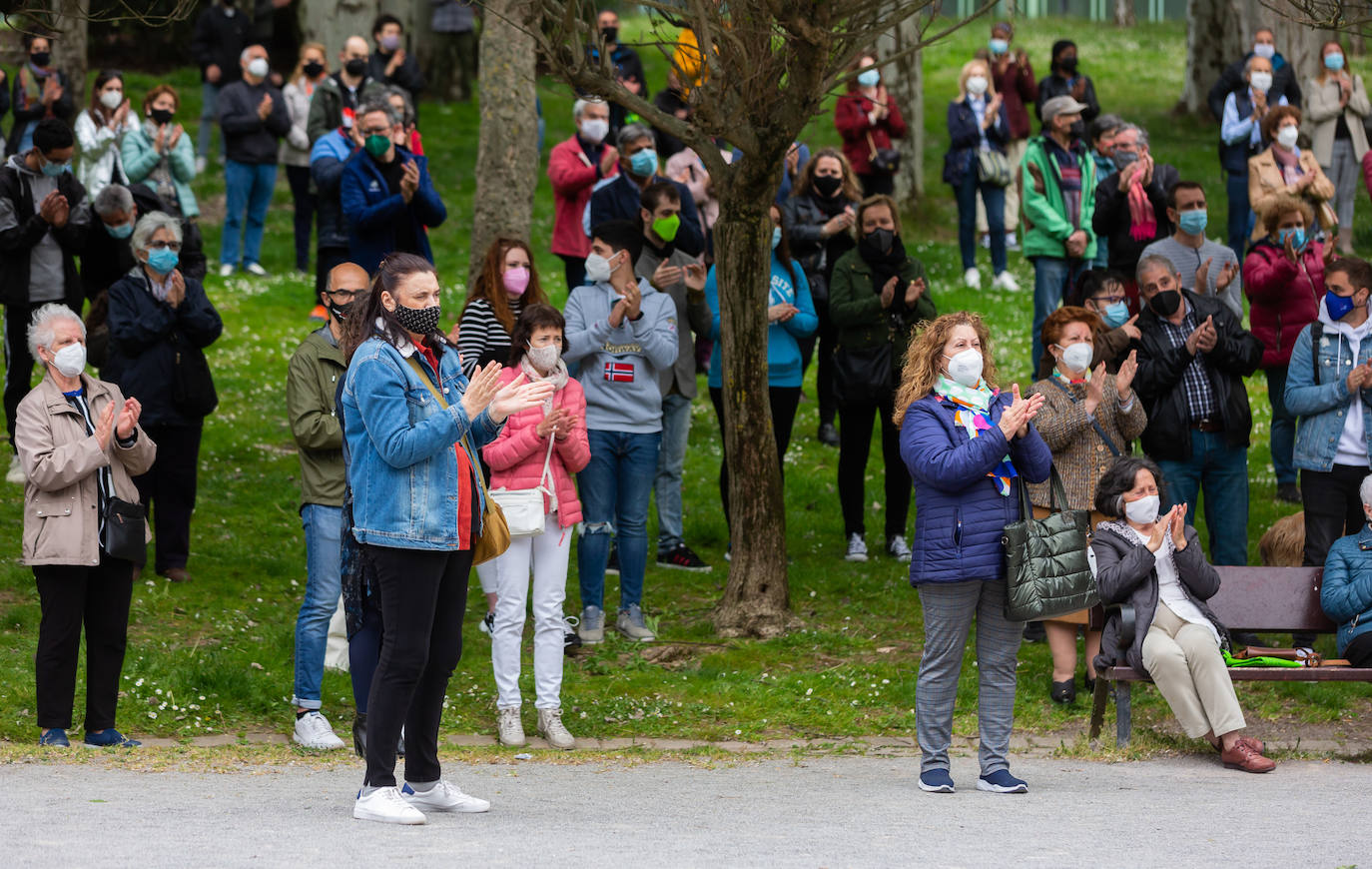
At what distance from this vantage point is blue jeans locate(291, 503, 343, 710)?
833 cm

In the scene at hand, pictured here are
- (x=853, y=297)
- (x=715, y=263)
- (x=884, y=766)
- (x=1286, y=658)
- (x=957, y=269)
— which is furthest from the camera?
(x=957, y=269)

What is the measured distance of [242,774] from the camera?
7.14m

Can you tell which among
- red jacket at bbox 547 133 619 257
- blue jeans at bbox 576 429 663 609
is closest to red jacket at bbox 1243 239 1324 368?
blue jeans at bbox 576 429 663 609

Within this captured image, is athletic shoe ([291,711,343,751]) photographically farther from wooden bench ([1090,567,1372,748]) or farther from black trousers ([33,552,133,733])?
wooden bench ([1090,567,1372,748])

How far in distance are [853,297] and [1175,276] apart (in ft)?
A: 6.76

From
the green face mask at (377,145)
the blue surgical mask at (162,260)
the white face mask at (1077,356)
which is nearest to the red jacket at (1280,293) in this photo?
the white face mask at (1077,356)

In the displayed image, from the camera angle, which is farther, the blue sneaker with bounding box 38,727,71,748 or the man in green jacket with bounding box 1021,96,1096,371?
the man in green jacket with bounding box 1021,96,1096,371

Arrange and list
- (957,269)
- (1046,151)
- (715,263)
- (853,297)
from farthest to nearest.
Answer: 1. (957,269)
2. (1046,151)
3. (853,297)
4. (715,263)

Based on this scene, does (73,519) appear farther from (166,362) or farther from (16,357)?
(16,357)

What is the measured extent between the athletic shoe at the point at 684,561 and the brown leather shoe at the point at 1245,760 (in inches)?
167

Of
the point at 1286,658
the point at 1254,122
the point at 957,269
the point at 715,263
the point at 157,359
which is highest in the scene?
the point at 1254,122

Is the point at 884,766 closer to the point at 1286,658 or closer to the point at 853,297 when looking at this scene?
the point at 1286,658

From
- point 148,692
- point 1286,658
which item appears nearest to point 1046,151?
point 1286,658

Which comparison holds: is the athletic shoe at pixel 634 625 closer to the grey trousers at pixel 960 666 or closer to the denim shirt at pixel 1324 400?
the grey trousers at pixel 960 666
